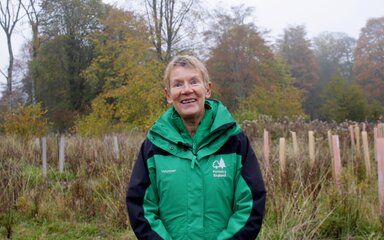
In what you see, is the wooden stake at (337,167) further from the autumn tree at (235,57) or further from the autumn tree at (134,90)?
the autumn tree at (235,57)

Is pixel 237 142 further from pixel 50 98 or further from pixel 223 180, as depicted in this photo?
pixel 50 98

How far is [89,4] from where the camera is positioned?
27.4 m

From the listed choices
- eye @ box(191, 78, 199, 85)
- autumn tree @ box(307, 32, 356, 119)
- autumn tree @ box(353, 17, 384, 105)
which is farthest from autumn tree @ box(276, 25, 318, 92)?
eye @ box(191, 78, 199, 85)

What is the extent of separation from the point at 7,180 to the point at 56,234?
→ 51.9 inches

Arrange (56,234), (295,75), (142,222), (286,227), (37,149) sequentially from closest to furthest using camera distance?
(142,222) → (286,227) → (56,234) → (37,149) → (295,75)

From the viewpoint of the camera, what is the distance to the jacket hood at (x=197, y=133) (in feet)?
6.50

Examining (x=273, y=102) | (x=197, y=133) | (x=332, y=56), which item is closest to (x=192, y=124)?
(x=197, y=133)

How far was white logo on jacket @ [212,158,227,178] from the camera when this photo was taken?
196 centimetres

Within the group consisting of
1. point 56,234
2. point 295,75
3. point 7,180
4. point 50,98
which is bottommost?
point 56,234

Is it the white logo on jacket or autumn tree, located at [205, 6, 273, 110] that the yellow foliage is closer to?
autumn tree, located at [205, 6, 273, 110]

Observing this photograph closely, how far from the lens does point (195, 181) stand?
1933mm

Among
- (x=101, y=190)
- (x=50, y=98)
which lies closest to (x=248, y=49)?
(x=50, y=98)

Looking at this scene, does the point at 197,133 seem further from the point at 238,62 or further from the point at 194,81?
the point at 238,62

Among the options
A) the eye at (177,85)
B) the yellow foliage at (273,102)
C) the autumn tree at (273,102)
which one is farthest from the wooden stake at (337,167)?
the yellow foliage at (273,102)
